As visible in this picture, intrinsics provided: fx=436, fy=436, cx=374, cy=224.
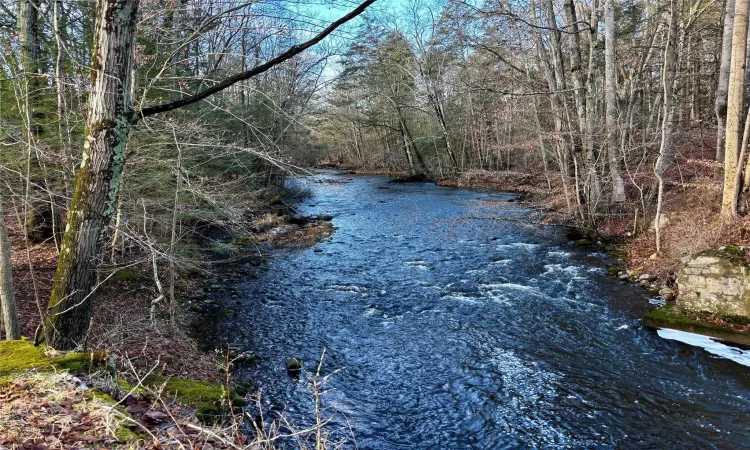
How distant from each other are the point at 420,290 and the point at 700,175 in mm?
9489

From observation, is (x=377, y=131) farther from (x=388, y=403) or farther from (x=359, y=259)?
(x=388, y=403)

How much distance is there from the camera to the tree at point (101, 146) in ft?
12.3

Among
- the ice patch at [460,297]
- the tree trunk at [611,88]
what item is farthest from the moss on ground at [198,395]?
the tree trunk at [611,88]

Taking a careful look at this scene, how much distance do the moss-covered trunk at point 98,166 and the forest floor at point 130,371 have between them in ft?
1.05

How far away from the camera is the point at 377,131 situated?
40.3 m

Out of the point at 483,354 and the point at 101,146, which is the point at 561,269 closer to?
the point at 483,354

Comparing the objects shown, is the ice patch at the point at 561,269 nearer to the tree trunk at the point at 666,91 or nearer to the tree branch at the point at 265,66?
the tree trunk at the point at 666,91

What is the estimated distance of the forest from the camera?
12.9ft

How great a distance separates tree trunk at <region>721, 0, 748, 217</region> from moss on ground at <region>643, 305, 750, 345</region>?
2927 millimetres

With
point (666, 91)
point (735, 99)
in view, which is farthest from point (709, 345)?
point (666, 91)

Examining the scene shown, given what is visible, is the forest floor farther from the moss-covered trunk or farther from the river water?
the river water

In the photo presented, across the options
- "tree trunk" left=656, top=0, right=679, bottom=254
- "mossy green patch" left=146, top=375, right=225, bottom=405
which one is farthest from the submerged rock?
"mossy green patch" left=146, top=375, right=225, bottom=405

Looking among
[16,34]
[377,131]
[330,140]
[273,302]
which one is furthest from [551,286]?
[330,140]

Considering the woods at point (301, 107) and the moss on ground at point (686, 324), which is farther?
the moss on ground at point (686, 324)
